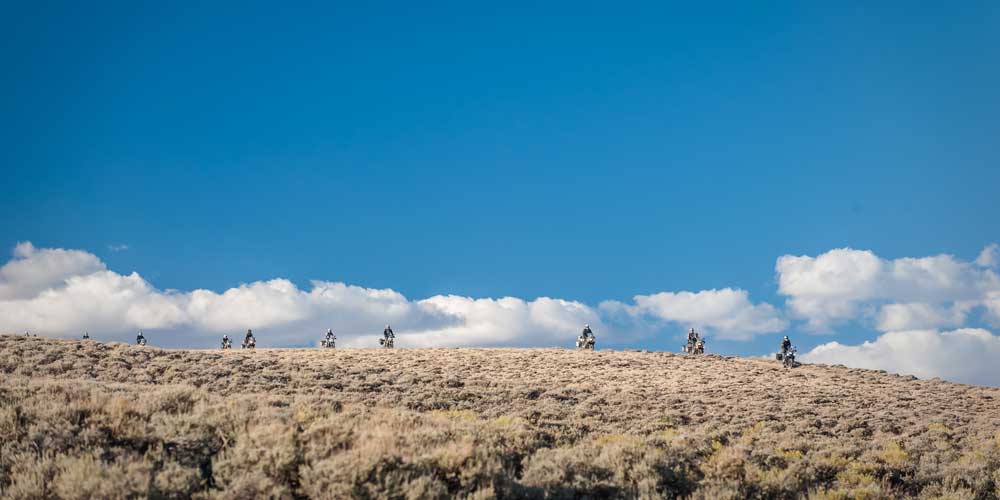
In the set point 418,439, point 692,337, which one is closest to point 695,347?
point 692,337

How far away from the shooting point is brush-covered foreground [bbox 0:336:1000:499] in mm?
9320

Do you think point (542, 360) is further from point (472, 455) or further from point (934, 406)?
point (472, 455)

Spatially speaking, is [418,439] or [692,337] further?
[692,337]

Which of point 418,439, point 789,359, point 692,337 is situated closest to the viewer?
point 418,439

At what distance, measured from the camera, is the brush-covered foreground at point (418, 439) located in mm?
9320

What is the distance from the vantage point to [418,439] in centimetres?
1128

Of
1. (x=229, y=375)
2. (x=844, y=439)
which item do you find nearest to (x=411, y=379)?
(x=229, y=375)

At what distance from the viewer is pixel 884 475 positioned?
1499cm

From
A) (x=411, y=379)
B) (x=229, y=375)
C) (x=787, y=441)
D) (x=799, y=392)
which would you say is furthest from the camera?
(x=799, y=392)

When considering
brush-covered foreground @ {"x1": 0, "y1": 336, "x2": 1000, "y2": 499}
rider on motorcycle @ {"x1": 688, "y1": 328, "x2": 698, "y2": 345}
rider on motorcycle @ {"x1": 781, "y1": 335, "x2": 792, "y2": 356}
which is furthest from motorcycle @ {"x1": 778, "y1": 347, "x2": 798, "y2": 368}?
brush-covered foreground @ {"x1": 0, "y1": 336, "x2": 1000, "y2": 499}

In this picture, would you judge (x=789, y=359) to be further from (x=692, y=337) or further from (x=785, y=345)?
(x=692, y=337)

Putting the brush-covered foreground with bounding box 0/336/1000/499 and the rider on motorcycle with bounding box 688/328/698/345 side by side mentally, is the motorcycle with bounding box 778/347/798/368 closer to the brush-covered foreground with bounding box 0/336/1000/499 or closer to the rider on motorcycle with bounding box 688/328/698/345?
the rider on motorcycle with bounding box 688/328/698/345

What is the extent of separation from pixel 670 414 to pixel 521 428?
11876 mm

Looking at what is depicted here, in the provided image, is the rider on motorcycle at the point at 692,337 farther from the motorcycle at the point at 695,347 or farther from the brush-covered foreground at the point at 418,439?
the brush-covered foreground at the point at 418,439
